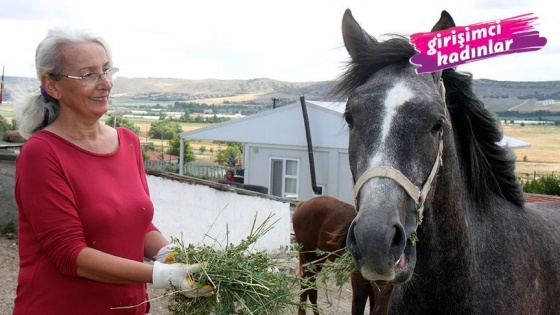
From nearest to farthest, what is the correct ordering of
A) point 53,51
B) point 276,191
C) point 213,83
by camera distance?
point 53,51 < point 276,191 < point 213,83

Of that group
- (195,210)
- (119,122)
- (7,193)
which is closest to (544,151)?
(119,122)

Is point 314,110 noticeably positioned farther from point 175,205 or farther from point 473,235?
point 473,235

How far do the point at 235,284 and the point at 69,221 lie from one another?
69 centimetres

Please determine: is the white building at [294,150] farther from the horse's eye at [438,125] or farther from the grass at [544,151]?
the grass at [544,151]

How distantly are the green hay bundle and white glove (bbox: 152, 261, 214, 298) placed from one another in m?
0.03

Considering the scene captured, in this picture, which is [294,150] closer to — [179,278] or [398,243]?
[179,278]

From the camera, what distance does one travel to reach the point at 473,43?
8.91 feet

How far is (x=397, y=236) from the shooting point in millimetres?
2230

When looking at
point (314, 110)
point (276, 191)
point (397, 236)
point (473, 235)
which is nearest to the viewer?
point (397, 236)

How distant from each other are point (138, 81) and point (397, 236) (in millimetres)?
107150

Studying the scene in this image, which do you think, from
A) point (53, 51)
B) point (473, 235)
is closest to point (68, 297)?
point (53, 51)

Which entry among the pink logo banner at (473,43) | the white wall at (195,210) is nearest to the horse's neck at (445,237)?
the pink logo banner at (473,43)

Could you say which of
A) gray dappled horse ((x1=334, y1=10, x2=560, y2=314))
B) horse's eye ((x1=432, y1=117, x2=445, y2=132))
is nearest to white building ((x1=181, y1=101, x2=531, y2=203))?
gray dappled horse ((x1=334, y1=10, x2=560, y2=314))

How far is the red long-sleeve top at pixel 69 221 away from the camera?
2.26 meters
